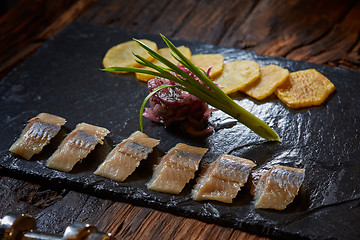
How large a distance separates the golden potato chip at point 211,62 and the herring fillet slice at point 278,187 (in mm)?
1314

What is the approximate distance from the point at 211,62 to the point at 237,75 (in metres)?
0.32

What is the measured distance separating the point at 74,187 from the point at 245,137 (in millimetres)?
1253

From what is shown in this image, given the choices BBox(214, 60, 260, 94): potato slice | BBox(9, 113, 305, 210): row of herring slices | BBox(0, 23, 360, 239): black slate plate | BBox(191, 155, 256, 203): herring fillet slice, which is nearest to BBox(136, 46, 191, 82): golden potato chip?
BBox(0, 23, 360, 239): black slate plate

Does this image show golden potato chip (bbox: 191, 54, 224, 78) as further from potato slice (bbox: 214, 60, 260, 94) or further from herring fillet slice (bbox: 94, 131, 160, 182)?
herring fillet slice (bbox: 94, 131, 160, 182)

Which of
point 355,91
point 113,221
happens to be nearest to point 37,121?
point 113,221

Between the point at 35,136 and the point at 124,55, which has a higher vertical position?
the point at 124,55

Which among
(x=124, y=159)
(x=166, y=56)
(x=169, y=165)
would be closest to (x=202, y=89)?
(x=169, y=165)

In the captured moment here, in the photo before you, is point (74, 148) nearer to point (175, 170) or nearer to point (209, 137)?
point (175, 170)

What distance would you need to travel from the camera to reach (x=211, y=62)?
4266 millimetres

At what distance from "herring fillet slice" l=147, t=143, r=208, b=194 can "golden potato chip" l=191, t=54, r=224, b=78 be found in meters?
1.09

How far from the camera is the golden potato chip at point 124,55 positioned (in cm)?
439

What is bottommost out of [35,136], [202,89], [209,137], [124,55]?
[35,136]

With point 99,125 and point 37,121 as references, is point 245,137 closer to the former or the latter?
point 99,125

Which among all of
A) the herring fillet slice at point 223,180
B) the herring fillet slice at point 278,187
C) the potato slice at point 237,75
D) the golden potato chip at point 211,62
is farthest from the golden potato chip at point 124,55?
the herring fillet slice at point 278,187
